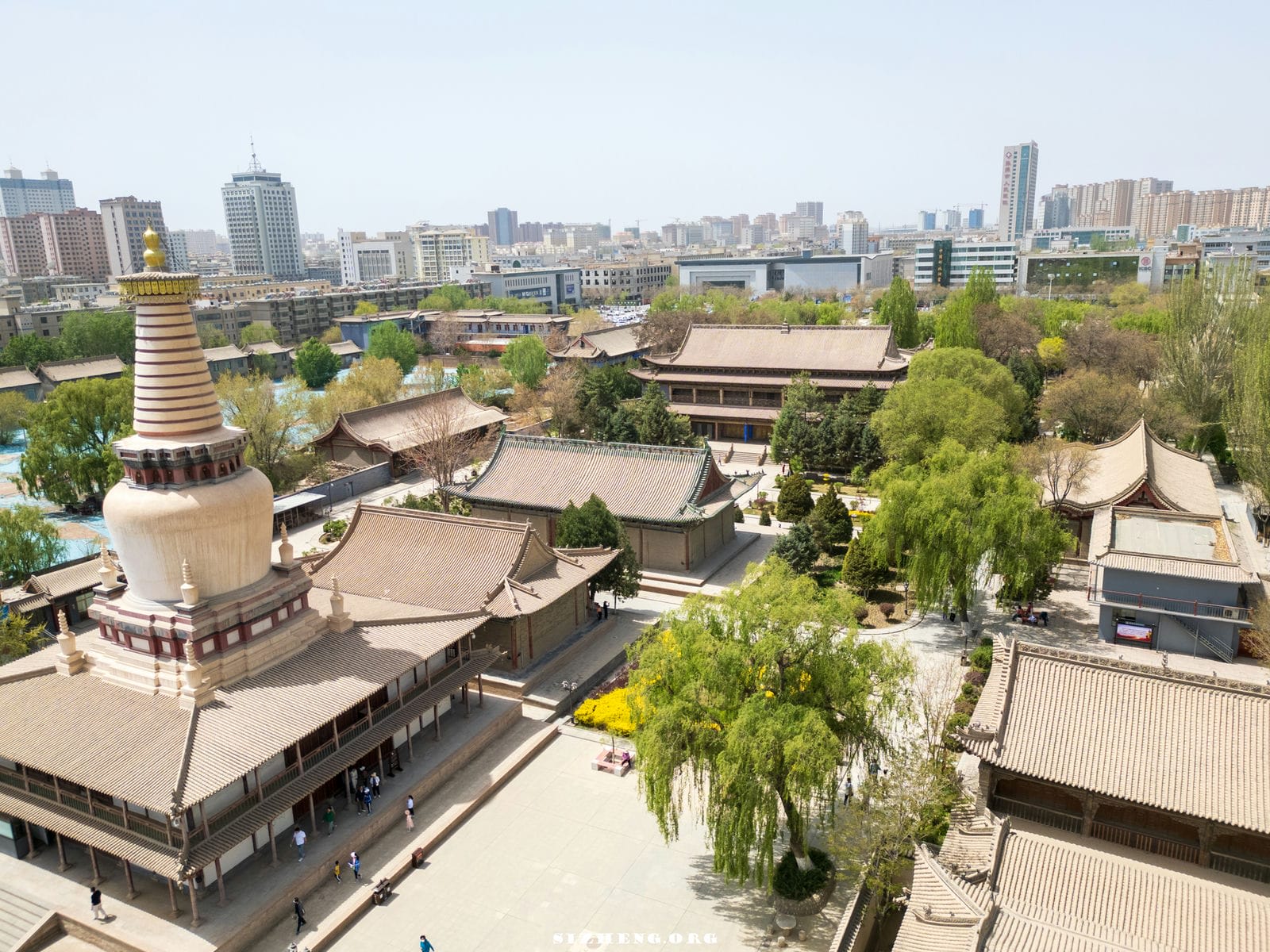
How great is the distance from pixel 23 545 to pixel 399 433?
74.6ft

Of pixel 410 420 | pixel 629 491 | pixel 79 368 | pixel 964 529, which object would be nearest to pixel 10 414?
pixel 79 368

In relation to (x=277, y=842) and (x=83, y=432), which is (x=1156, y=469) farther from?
(x=83, y=432)

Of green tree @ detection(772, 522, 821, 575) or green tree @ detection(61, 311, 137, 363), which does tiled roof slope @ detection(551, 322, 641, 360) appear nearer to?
green tree @ detection(61, 311, 137, 363)

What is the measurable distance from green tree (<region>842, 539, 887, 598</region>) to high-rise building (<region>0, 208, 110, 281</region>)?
170 m

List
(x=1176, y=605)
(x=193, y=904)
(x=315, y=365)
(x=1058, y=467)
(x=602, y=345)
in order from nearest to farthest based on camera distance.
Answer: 1. (x=193, y=904)
2. (x=1176, y=605)
3. (x=1058, y=467)
4. (x=602, y=345)
5. (x=315, y=365)

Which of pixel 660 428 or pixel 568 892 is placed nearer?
pixel 568 892

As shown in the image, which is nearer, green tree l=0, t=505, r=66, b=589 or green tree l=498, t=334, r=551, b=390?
green tree l=0, t=505, r=66, b=589

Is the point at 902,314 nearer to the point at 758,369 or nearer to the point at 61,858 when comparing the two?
the point at 758,369

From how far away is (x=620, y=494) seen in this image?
119 ft

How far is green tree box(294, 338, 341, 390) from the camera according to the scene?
262 ft

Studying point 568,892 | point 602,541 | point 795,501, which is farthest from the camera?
point 795,501

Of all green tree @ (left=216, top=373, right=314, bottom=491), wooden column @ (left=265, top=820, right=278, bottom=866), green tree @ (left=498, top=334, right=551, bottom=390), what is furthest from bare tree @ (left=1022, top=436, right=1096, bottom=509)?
green tree @ (left=498, top=334, right=551, bottom=390)

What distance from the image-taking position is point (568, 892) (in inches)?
728

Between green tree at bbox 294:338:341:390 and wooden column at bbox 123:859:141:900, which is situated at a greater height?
green tree at bbox 294:338:341:390
